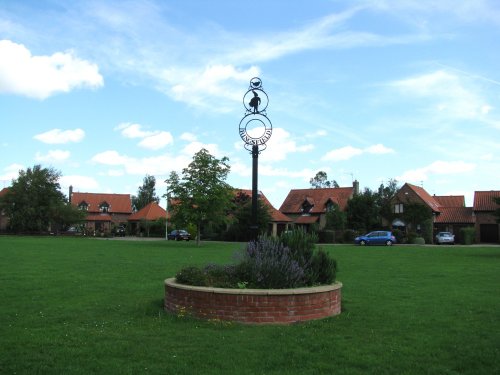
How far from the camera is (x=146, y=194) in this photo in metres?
122

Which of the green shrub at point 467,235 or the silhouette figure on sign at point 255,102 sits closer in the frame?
the silhouette figure on sign at point 255,102

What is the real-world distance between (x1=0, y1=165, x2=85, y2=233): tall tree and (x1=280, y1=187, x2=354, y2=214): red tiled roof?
1118 inches

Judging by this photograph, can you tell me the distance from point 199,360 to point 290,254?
3.75 meters

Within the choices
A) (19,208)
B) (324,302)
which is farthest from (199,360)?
(19,208)

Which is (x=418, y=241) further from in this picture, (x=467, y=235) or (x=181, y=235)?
(x=181, y=235)

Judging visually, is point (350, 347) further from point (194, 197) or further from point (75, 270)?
point (194, 197)

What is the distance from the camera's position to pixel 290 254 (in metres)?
9.80

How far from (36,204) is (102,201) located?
21.4 m

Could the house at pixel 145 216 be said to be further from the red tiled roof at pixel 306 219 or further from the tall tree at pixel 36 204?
the red tiled roof at pixel 306 219

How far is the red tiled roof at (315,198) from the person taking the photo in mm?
69250

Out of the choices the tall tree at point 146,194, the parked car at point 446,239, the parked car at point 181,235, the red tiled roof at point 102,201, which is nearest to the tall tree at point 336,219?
the parked car at point 446,239

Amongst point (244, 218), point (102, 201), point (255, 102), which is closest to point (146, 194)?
point (102, 201)

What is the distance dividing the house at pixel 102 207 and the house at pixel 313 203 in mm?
31629

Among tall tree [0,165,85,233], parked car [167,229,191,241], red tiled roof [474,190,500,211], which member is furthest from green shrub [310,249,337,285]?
tall tree [0,165,85,233]
